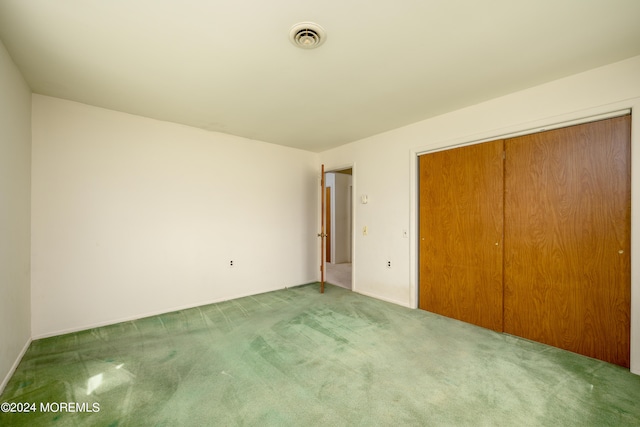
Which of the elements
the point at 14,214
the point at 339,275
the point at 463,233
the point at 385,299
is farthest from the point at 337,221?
the point at 14,214

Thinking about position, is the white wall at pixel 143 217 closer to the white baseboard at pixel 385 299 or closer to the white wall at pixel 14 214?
the white wall at pixel 14 214

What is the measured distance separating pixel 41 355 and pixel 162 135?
2.51 metres

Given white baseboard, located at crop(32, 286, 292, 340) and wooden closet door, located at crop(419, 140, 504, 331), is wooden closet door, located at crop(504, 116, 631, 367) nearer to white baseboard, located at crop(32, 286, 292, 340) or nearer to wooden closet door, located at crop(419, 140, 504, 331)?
wooden closet door, located at crop(419, 140, 504, 331)

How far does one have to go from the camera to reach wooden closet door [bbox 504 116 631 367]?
7.04 ft

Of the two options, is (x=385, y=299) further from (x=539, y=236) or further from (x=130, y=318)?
(x=130, y=318)

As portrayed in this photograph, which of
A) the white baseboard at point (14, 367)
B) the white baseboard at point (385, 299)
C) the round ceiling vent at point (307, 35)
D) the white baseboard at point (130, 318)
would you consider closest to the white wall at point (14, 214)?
the white baseboard at point (14, 367)

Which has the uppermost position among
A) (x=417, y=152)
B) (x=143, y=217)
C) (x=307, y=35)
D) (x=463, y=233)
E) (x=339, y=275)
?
(x=307, y=35)

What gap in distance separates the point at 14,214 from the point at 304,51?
8.77 feet

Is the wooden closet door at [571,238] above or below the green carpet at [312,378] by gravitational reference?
above

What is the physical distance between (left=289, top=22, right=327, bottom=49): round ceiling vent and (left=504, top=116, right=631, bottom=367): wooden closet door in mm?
2231

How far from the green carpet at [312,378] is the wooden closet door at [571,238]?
241mm

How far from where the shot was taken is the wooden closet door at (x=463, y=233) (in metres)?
2.83

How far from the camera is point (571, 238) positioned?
2.35 metres

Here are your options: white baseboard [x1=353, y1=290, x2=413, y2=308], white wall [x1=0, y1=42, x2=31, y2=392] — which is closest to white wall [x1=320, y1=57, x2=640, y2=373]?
white baseboard [x1=353, y1=290, x2=413, y2=308]
